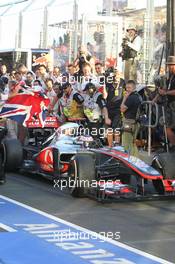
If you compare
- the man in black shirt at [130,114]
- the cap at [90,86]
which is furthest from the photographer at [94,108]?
the man in black shirt at [130,114]

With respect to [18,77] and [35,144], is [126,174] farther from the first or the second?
[18,77]

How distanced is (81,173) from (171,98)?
296cm

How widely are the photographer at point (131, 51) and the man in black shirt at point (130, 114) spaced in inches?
140

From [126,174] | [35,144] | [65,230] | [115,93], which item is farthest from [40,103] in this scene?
[65,230]

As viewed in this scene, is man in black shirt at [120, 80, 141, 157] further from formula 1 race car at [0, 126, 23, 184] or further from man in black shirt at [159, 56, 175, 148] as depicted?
formula 1 race car at [0, 126, 23, 184]

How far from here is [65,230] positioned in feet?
20.3

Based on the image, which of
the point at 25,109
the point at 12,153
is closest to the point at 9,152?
the point at 12,153

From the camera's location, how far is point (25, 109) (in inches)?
411
